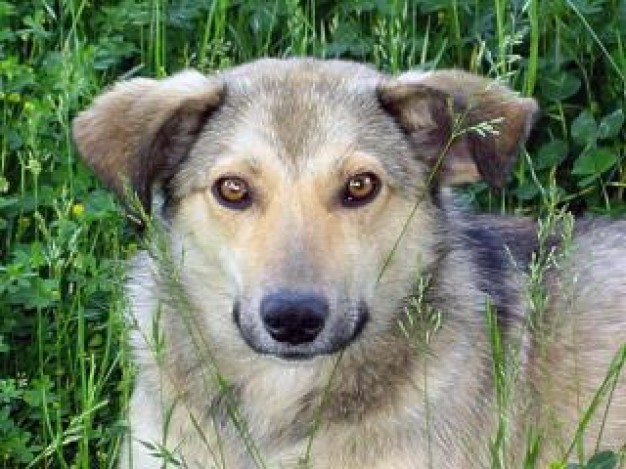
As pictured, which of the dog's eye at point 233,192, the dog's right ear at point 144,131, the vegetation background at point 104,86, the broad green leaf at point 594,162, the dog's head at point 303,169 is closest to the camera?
the dog's head at point 303,169

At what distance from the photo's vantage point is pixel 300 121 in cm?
533

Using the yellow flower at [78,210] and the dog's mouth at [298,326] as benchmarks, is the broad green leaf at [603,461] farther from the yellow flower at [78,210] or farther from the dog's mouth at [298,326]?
the yellow flower at [78,210]

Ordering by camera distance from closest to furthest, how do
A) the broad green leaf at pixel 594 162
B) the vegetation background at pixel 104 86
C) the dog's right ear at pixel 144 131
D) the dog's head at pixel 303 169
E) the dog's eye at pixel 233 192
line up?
the dog's head at pixel 303 169
the dog's eye at pixel 233 192
the dog's right ear at pixel 144 131
the vegetation background at pixel 104 86
the broad green leaf at pixel 594 162

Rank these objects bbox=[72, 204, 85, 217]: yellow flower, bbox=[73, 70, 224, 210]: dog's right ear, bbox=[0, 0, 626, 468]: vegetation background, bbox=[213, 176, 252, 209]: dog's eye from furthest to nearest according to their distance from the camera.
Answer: bbox=[72, 204, 85, 217]: yellow flower
bbox=[0, 0, 626, 468]: vegetation background
bbox=[73, 70, 224, 210]: dog's right ear
bbox=[213, 176, 252, 209]: dog's eye

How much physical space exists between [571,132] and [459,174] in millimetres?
1605

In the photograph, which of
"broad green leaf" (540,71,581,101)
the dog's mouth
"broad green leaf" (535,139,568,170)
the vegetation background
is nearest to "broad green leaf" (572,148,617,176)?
the vegetation background

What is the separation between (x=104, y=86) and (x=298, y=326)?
2321 mm

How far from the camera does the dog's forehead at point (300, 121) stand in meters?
5.29

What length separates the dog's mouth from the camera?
16.3 feet

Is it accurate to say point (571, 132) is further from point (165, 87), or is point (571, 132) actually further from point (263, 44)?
point (165, 87)

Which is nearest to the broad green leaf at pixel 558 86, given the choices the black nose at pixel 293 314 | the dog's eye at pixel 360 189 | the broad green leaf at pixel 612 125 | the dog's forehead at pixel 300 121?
the broad green leaf at pixel 612 125

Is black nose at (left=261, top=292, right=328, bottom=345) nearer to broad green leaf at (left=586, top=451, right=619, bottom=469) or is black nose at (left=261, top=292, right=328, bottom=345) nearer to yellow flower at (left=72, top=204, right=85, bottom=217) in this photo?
broad green leaf at (left=586, top=451, right=619, bottom=469)

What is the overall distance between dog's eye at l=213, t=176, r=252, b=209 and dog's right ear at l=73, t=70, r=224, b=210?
0.74 feet

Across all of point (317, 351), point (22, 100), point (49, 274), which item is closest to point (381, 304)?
point (317, 351)
